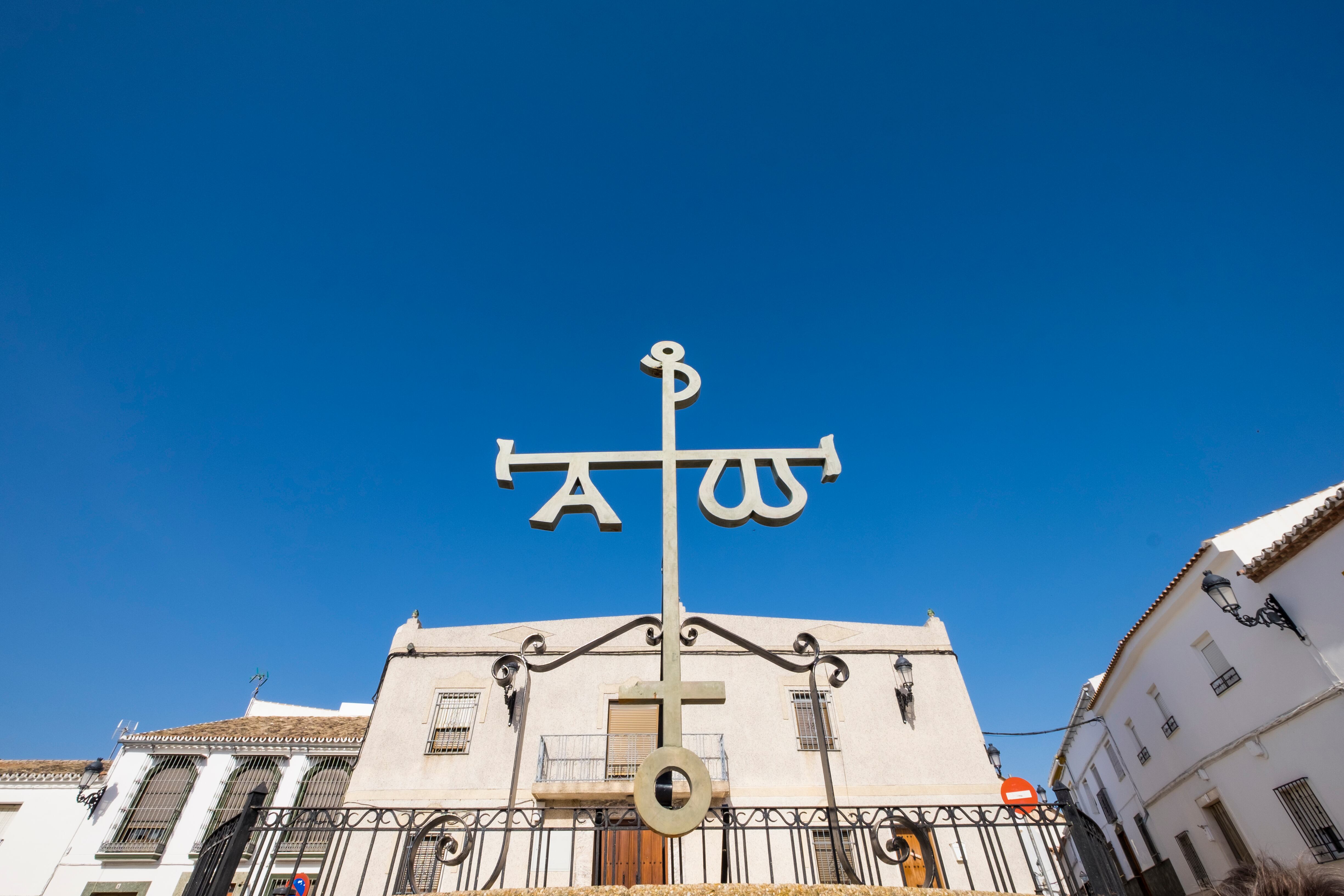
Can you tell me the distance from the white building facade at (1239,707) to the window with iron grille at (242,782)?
1847cm

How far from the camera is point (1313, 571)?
9414 millimetres

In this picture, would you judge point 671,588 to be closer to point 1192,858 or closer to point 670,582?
point 670,582

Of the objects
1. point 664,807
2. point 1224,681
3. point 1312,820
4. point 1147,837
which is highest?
point 1224,681

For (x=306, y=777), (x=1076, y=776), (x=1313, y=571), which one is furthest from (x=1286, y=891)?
(x=1076, y=776)

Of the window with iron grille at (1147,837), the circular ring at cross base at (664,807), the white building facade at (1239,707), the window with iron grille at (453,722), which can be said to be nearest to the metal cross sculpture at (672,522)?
the circular ring at cross base at (664,807)

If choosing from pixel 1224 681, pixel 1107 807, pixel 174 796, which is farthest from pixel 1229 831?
pixel 174 796

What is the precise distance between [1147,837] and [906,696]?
29.0ft

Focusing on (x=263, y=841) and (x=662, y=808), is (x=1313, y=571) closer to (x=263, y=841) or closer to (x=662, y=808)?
(x=662, y=808)

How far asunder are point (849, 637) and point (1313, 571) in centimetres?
816

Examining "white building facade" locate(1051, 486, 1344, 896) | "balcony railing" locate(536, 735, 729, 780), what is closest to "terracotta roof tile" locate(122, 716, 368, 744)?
"balcony railing" locate(536, 735, 729, 780)

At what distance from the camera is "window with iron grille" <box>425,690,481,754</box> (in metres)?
13.7

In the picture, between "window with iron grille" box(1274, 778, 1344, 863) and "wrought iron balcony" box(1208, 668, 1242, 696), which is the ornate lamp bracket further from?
"window with iron grille" box(1274, 778, 1344, 863)

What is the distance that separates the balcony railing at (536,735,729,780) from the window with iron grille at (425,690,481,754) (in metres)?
1.77

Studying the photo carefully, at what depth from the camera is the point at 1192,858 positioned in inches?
543
